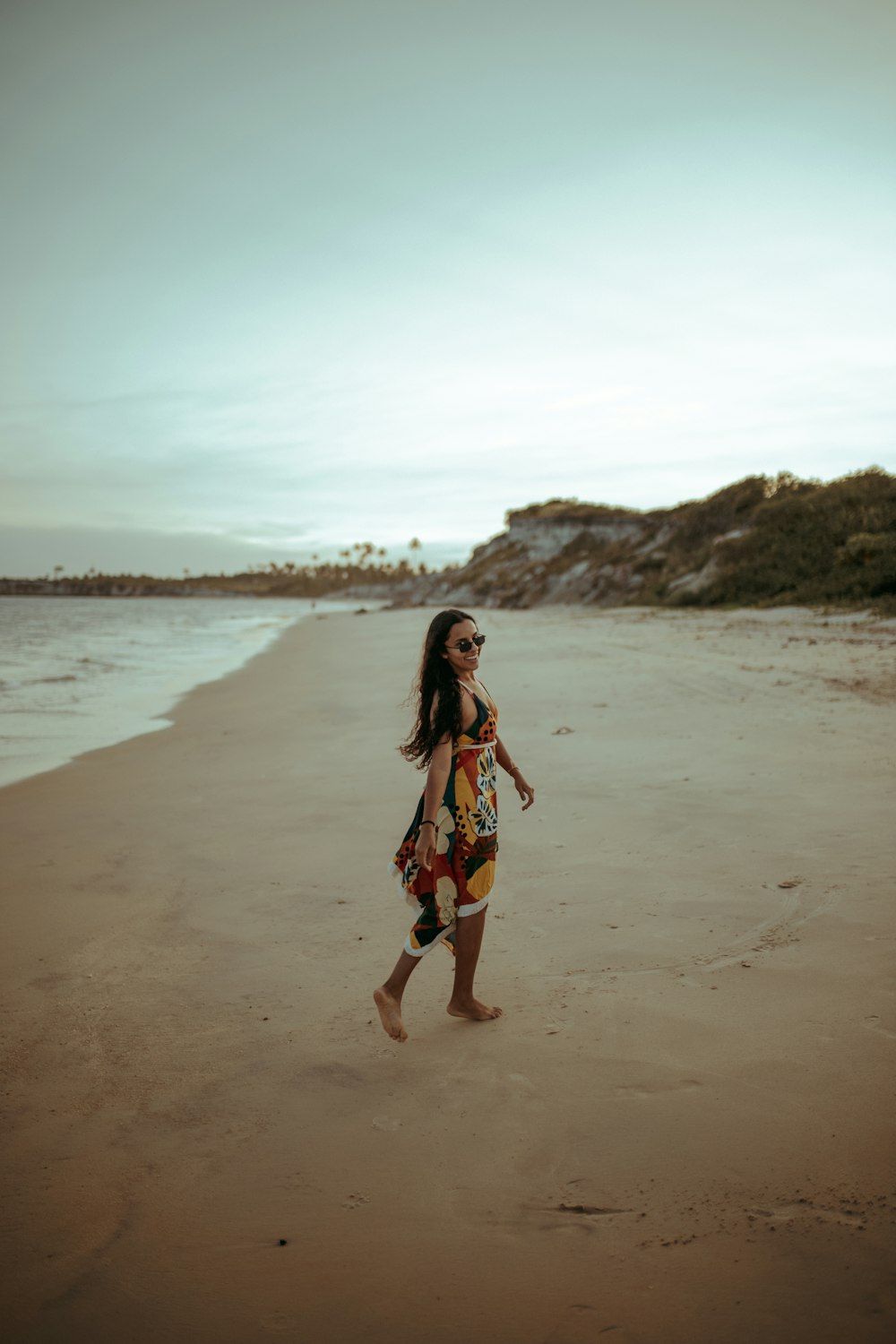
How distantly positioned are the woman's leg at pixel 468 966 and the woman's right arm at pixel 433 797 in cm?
32

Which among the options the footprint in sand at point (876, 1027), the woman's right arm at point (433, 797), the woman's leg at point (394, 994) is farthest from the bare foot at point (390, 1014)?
the footprint in sand at point (876, 1027)

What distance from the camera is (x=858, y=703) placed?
906cm

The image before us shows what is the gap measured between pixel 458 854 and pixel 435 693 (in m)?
0.64

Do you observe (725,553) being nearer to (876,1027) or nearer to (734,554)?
(734,554)

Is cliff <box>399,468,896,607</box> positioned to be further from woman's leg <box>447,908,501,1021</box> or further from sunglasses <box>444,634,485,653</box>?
woman's leg <box>447,908,501,1021</box>

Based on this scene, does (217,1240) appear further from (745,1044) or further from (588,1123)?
(745,1044)

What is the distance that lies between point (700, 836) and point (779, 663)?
7.82m

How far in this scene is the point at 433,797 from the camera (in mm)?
3227

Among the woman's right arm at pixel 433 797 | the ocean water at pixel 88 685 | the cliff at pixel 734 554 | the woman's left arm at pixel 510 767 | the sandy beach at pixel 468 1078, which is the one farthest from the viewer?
the cliff at pixel 734 554

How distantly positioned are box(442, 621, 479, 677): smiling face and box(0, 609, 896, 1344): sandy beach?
1427 mm

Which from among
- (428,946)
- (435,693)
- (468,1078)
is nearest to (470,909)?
(428,946)

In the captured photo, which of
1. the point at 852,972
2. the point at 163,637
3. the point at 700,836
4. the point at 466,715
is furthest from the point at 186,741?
the point at 163,637

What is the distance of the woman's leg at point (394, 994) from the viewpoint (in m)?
3.29

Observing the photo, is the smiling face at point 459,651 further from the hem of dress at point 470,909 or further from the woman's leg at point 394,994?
the woman's leg at point 394,994
